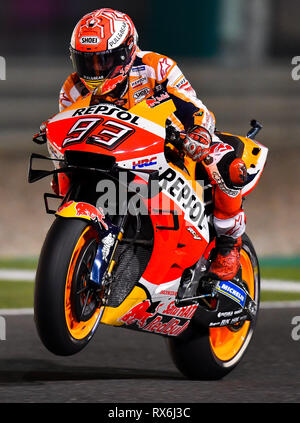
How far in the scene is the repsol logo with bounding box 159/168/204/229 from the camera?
5.13 meters

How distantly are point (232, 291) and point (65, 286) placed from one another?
1447 millimetres

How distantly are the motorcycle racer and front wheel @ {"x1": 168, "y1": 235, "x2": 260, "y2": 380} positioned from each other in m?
0.40

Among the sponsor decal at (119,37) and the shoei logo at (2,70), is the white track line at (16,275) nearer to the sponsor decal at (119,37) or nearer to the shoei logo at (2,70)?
the shoei logo at (2,70)

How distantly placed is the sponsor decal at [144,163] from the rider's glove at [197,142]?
0.61 ft

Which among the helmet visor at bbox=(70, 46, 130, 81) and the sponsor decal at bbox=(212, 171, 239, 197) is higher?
the helmet visor at bbox=(70, 46, 130, 81)

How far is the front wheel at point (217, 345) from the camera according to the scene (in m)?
5.86

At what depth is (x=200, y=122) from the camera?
5.34 m

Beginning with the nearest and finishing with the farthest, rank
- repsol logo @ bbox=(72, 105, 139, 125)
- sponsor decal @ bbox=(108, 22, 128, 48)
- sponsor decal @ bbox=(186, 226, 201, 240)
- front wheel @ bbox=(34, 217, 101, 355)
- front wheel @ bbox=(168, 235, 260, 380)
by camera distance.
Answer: front wheel @ bbox=(34, 217, 101, 355) → repsol logo @ bbox=(72, 105, 139, 125) → sponsor decal @ bbox=(108, 22, 128, 48) → sponsor decal @ bbox=(186, 226, 201, 240) → front wheel @ bbox=(168, 235, 260, 380)

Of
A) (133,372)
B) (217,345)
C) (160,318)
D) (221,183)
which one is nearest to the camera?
(160,318)

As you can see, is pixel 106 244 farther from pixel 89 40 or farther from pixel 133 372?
pixel 133 372

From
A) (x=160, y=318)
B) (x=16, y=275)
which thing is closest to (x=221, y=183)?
(x=160, y=318)

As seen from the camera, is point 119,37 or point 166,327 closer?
point 119,37

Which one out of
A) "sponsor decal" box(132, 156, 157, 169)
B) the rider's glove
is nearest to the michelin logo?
the rider's glove

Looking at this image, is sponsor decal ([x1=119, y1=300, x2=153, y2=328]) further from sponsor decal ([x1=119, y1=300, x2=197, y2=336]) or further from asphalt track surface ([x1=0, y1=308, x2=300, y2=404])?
asphalt track surface ([x1=0, y1=308, x2=300, y2=404])
